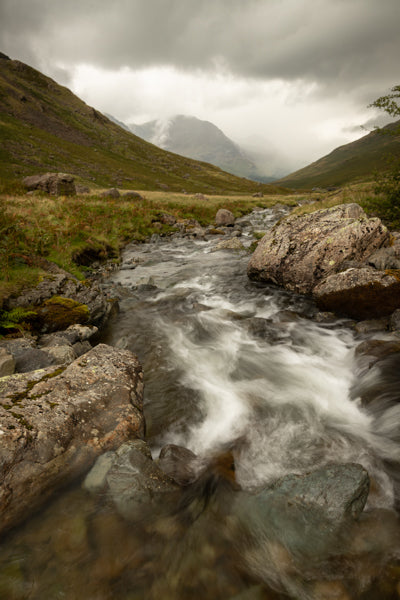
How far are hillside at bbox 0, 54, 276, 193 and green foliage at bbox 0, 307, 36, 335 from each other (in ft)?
212

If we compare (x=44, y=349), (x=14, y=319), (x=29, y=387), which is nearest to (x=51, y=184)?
(x=14, y=319)

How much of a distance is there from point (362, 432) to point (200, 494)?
3.13 meters

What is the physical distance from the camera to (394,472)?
3.94 metres

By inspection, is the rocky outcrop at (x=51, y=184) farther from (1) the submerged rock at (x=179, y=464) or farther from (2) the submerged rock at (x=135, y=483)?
(2) the submerged rock at (x=135, y=483)

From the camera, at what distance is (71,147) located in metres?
95.2

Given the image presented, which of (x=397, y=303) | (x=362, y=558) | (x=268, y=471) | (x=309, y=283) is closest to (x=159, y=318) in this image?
(x=309, y=283)

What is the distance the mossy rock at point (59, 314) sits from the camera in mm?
7531

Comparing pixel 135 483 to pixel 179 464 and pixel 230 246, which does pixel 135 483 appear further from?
pixel 230 246

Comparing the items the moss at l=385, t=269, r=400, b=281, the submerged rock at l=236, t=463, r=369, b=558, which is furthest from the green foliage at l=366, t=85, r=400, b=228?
the submerged rock at l=236, t=463, r=369, b=558

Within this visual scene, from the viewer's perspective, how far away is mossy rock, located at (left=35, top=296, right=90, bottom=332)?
753 cm

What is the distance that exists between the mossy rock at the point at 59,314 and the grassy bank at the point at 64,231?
1.09 m

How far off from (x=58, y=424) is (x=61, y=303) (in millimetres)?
4955

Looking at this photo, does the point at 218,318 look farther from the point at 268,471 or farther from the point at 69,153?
the point at 69,153

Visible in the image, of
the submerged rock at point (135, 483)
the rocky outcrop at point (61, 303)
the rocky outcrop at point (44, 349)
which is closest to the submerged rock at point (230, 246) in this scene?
the rocky outcrop at point (61, 303)
